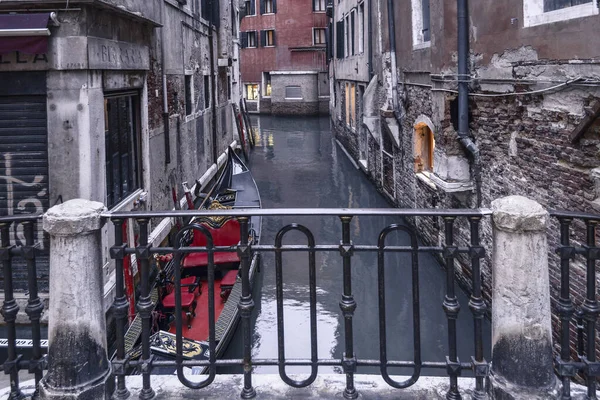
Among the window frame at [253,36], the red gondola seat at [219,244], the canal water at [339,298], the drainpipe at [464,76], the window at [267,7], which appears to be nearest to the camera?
the canal water at [339,298]

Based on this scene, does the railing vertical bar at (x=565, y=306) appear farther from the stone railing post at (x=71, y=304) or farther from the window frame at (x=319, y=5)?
the window frame at (x=319, y=5)

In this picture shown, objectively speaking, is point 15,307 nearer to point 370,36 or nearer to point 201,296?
point 201,296

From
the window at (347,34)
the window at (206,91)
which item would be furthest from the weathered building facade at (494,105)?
the window at (347,34)

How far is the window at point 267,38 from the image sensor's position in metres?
31.8

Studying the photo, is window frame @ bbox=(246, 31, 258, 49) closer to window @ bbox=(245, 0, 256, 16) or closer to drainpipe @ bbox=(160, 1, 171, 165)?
window @ bbox=(245, 0, 256, 16)

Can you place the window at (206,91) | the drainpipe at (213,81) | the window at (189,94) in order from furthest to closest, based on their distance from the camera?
the drainpipe at (213,81), the window at (206,91), the window at (189,94)

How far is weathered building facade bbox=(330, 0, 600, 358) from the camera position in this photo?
12.8ft

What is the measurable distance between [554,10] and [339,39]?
554 inches

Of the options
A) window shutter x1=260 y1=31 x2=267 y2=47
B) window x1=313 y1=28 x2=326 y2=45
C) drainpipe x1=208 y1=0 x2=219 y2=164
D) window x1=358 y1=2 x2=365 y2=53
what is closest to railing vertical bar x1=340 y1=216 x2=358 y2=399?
drainpipe x1=208 y1=0 x2=219 y2=164

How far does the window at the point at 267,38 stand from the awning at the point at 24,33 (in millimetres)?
28338

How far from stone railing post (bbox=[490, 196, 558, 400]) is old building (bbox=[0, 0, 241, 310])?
380 centimetres

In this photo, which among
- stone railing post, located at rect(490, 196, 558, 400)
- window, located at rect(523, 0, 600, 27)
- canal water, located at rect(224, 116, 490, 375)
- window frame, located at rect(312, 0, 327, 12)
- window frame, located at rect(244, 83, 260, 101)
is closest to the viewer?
stone railing post, located at rect(490, 196, 558, 400)

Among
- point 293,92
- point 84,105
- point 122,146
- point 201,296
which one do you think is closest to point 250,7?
point 293,92

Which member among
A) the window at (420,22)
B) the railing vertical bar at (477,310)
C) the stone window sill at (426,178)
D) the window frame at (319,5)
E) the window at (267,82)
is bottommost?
the railing vertical bar at (477,310)
